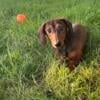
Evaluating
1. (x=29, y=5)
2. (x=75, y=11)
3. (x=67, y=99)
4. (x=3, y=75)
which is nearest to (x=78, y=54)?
(x=67, y=99)

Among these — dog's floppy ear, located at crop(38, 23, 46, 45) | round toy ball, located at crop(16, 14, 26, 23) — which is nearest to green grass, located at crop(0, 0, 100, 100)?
round toy ball, located at crop(16, 14, 26, 23)

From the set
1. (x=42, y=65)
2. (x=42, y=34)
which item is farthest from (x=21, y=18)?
(x=42, y=34)

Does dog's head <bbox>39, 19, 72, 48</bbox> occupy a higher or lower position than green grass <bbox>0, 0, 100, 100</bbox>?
higher

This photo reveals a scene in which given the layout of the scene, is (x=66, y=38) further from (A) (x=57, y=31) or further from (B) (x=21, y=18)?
(B) (x=21, y=18)

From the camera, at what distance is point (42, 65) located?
18.6 ft

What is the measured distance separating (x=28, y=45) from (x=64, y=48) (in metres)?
0.80

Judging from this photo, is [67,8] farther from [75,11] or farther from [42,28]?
[42,28]

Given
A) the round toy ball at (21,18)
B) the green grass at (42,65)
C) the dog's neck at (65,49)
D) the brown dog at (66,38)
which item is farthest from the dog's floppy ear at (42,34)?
the round toy ball at (21,18)

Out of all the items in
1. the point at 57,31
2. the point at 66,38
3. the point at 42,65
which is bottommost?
the point at 42,65

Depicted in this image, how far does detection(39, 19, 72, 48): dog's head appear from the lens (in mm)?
5055

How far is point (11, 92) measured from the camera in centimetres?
544

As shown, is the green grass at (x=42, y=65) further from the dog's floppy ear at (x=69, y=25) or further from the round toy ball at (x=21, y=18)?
the dog's floppy ear at (x=69, y=25)

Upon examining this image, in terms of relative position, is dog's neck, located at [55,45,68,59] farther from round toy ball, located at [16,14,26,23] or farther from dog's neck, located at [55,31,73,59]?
round toy ball, located at [16,14,26,23]

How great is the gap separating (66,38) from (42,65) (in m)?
0.55
